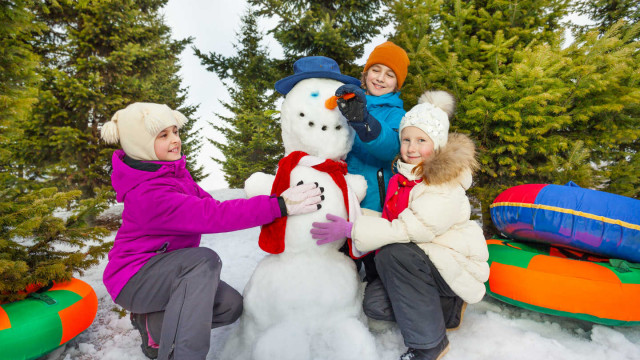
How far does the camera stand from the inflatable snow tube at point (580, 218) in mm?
2010

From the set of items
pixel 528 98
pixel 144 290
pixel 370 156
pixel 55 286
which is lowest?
pixel 55 286

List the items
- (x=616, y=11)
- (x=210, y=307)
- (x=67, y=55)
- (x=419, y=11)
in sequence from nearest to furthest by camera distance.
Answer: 1. (x=210, y=307)
2. (x=419, y=11)
3. (x=67, y=55)
4. (x=616, y=11)

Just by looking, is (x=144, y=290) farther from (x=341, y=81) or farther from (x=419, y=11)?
(x=419, y=11)

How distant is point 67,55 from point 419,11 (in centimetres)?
Result: 632

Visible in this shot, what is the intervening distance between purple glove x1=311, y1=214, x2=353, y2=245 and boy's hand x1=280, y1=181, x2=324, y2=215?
11 centimetres

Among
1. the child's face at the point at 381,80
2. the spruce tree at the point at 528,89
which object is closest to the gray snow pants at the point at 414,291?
the child's face at the point at 381,80

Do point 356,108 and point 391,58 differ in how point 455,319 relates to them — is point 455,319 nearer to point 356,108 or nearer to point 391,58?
point 356,108

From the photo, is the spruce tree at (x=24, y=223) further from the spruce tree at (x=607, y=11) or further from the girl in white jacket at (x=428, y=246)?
the spruce tree at (x=607, y=11)

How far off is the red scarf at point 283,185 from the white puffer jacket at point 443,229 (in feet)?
0.98

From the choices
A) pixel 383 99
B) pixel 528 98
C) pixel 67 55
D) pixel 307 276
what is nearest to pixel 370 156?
pixel 383 99

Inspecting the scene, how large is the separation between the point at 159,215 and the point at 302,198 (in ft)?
2.58

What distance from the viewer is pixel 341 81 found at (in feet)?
7.15

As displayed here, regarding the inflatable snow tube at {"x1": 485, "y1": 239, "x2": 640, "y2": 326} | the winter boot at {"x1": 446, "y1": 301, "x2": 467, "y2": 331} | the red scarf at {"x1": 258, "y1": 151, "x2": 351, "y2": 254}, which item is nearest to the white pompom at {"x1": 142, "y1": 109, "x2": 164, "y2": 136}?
the red scarf at {"x1": 258, "y1": 151, "x2": 351, "y2": 254}

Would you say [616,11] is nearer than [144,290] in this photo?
No
